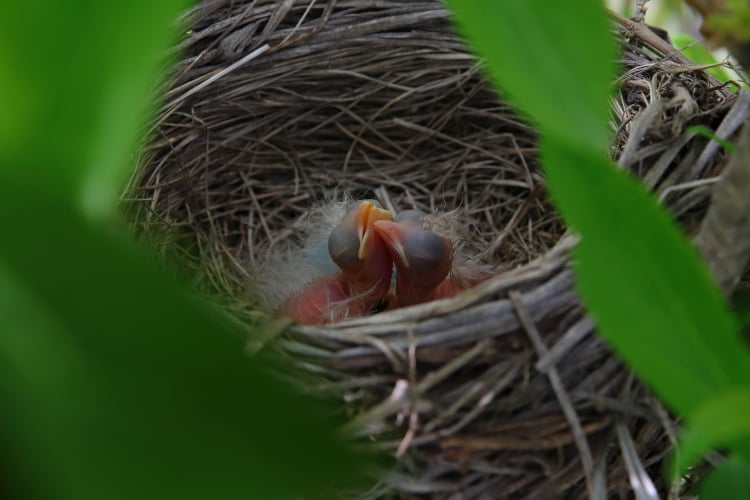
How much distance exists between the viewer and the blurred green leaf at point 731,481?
406 mm

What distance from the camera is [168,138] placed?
127 centimetres

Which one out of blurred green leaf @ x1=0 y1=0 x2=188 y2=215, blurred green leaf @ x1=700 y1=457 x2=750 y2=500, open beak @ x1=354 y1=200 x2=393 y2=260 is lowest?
blurred green leaf @ x1=700 y1=457 x2=750 y2=500

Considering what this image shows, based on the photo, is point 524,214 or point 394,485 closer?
point 394,485

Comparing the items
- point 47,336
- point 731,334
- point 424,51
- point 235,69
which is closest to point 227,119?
point 235,69

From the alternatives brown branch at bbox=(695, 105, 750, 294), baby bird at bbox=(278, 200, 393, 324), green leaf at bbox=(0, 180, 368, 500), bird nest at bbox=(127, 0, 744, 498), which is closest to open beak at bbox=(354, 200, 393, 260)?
baby bird at bbox=(278, 200, 393, 324)

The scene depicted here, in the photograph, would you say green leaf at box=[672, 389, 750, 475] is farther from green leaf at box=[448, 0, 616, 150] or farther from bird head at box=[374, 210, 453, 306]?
bird head at box=[374, 210, 453, 306]

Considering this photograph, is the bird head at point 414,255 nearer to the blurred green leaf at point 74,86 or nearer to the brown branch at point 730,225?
the brown branch at point 730,225

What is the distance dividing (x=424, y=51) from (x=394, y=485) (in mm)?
872

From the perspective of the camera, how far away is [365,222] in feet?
3.57

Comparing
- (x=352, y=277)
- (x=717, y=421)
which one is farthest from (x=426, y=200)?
(x=717, y=421)

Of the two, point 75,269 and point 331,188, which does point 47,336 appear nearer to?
point 75,269

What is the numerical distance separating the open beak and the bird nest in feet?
0.64

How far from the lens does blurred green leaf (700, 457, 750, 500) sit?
406 mm

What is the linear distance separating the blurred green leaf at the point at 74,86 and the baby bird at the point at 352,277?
2.88 ft
